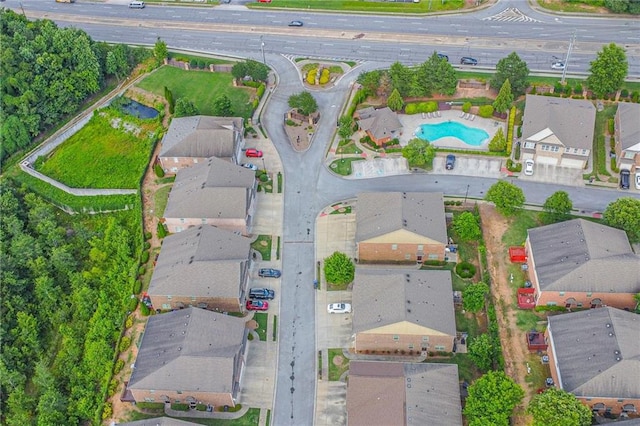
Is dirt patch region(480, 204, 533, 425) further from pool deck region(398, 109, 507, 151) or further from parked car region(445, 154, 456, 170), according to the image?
pool deck region(398, 109, 507, 151)

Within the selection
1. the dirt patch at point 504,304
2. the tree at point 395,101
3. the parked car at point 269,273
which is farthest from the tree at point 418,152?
the parked car at point 269,273

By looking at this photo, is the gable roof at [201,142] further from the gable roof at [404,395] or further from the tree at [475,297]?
the gable roof at [404,395]

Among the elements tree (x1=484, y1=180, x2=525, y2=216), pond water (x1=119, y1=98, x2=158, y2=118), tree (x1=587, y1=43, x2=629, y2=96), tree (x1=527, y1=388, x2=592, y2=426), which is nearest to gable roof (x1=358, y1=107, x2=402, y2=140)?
tree (x1=484, y1=180, x2=525, y2=216)

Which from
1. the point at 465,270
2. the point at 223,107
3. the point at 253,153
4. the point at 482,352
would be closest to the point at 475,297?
the point at 465,270

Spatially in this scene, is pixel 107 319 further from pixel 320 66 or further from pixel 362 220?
pixel 320 66

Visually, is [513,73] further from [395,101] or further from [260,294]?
[260,294]
